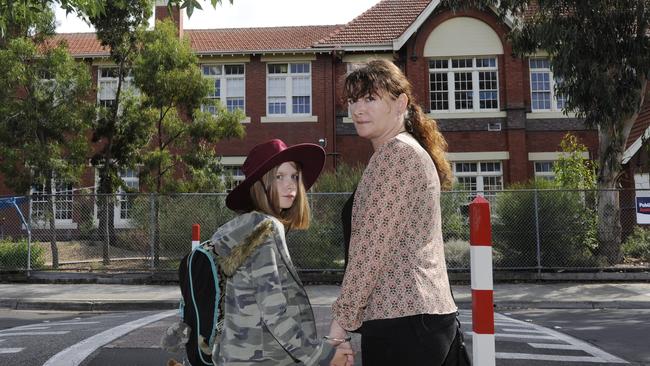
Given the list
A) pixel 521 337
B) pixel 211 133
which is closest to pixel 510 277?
pixel 521 337

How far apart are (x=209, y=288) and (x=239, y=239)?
21 cm

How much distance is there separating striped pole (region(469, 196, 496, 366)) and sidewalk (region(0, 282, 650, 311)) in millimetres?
8256

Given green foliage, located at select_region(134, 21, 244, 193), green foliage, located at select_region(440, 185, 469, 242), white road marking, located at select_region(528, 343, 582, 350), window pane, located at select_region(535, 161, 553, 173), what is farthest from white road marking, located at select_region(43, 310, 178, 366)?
window pane, located at select_region(535, 161, 553, 173)

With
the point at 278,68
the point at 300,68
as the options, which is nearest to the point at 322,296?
the point at 300,68

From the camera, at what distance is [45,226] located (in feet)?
45.3

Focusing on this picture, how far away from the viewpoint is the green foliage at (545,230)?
43.1 feet

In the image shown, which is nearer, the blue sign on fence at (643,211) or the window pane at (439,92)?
the blue sign on fence at (643,211)

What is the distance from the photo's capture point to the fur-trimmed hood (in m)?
1.99

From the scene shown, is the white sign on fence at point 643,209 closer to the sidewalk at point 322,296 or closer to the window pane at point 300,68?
the sidewalk at point 322,296

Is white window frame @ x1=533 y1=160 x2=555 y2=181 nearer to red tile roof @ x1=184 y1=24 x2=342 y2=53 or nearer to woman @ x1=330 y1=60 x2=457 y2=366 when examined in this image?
red tile roof @ x1=184 y1=24 x2=342 y2=53

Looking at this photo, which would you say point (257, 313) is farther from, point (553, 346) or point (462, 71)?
point (462, 71)

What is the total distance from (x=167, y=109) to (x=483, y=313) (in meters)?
14.2

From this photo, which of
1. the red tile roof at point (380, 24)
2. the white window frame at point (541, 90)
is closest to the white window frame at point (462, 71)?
the white window frame at point (541, 90)

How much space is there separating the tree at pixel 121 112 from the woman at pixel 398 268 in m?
14.1
